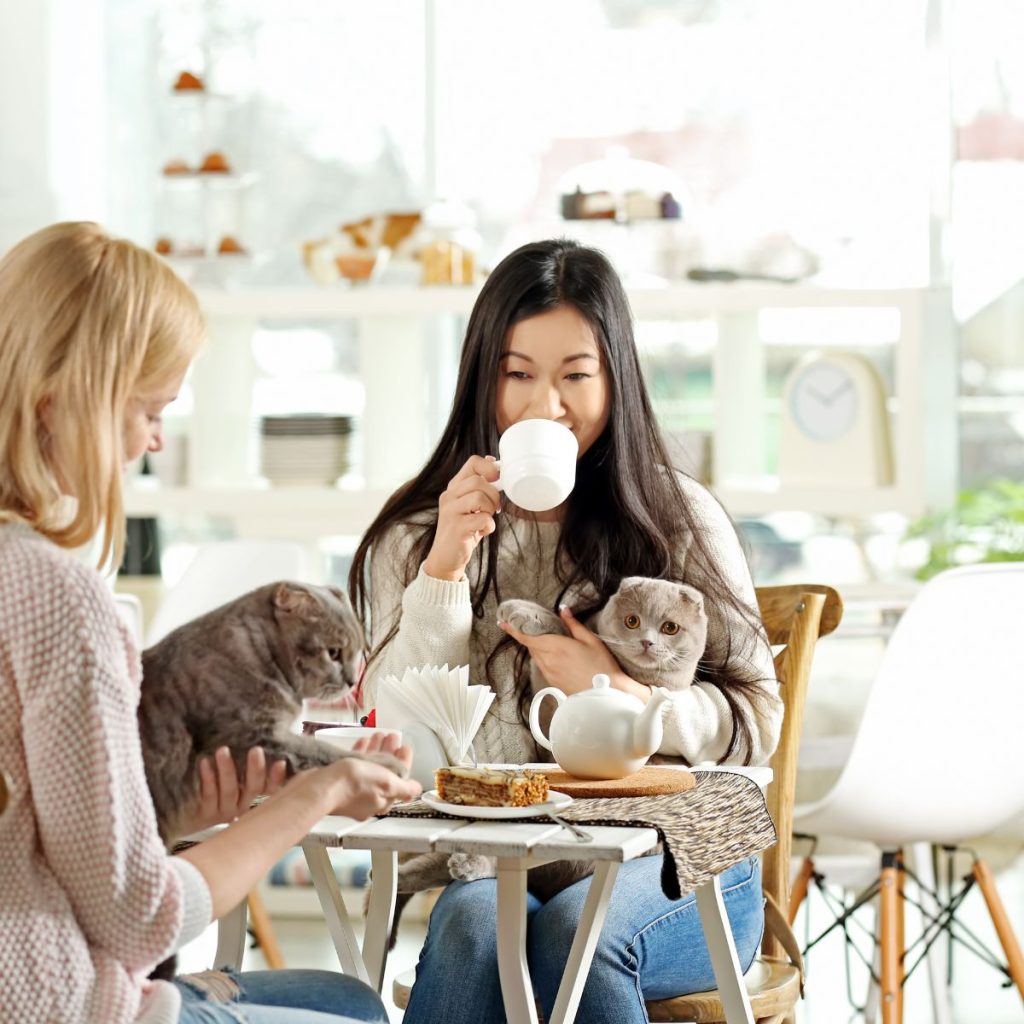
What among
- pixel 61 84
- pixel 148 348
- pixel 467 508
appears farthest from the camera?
pixel 61 84

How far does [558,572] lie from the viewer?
2.16m

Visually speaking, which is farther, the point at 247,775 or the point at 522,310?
the point at 522,310

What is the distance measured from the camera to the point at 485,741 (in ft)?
6.61

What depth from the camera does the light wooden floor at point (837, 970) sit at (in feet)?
10.4

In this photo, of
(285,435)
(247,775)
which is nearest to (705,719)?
(247,775)

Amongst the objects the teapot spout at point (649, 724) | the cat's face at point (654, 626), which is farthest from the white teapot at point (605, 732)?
the cat's face at point (654, 626)

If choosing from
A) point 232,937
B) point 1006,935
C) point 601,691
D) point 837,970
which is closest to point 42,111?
point 837,970

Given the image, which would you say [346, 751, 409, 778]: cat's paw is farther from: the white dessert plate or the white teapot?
the white teapot

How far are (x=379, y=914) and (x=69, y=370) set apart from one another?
986 mm

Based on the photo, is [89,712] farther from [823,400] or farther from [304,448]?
[823,400]

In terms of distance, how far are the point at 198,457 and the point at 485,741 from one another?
2.40 meters

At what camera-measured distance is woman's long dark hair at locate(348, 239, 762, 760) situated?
2146mm

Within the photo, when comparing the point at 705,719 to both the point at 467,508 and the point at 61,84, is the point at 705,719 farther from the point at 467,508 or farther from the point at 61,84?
the point at 61,84

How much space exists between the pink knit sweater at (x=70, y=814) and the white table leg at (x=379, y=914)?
0.78 m
